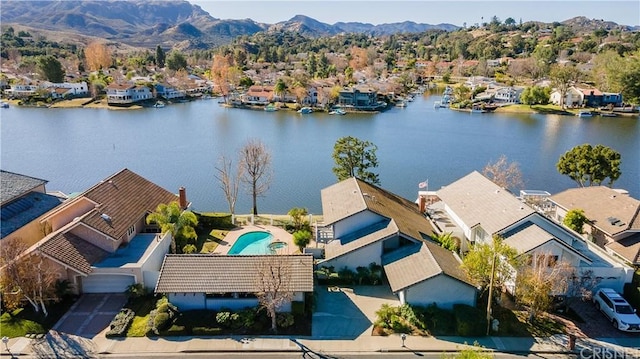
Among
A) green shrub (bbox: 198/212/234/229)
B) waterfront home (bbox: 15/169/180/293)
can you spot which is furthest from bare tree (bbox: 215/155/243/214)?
waterfront home (bbox: 15/169/180/293)

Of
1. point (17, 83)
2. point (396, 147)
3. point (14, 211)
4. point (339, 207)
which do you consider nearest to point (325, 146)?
point (396, 147)

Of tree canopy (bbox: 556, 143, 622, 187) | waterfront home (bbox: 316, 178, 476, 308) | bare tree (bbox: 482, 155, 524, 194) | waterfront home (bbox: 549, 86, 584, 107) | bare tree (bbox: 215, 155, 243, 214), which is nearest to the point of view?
waterfront home (bbox: 316, 178, 476, 308)

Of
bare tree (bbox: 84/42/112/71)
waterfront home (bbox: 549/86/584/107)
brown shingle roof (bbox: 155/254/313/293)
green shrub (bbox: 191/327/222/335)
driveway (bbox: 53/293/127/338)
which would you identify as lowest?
driveway (bbox: 53/293/127/338)

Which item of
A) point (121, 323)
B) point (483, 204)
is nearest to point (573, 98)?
point (483, 204)

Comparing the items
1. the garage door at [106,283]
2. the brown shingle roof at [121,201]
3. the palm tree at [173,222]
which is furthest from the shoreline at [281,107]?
the garage door at [106,283]

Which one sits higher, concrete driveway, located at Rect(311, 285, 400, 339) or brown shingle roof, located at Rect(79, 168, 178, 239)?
brown shingle roof, located at Rect(79, 168, 178, 239)

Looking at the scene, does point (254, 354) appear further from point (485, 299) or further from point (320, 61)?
point (320, 61)

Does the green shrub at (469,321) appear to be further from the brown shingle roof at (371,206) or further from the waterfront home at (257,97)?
the waterfront home at (257,97)

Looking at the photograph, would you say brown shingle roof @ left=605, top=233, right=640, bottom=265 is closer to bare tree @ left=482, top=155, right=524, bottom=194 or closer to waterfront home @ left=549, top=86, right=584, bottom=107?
bare tree @ left=482, top=155, right=524, bottom=194
